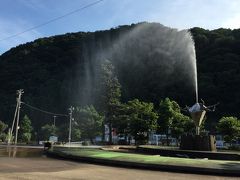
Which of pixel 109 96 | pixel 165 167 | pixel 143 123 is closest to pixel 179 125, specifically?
pixel 143 123

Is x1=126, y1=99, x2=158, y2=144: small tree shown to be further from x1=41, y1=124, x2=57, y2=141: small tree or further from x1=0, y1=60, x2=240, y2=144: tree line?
x1=41, y1=124, x2=57, y2=141: small tree

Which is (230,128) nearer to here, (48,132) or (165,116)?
(165,116)

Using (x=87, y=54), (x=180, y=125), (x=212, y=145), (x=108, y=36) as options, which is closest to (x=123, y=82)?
(x=87, y=54)

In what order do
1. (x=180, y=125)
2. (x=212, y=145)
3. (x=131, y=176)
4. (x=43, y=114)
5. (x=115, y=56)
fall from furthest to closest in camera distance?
(x=115, y=56) < (x=43, y=114) < (x=180, y=125) < (x=212, y=145) < (x=131, y=176)

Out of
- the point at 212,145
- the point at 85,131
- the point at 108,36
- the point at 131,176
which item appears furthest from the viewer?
the point at 108,36

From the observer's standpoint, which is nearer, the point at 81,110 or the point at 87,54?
the point at 81,110

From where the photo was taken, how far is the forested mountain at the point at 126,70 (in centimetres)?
10031

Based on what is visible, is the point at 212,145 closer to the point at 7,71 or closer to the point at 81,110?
the point at 81,110

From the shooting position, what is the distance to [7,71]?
12338 centimetres

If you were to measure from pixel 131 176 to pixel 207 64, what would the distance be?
307 feet

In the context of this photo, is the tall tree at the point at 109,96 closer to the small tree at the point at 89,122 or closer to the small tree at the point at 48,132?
the small tree at the point at 89,122

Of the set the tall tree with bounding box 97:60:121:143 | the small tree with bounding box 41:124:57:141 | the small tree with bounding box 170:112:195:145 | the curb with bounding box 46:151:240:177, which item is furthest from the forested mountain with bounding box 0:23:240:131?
the curb with bounding box 46:151:240:177

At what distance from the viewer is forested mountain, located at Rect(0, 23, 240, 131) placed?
10031 centimetres

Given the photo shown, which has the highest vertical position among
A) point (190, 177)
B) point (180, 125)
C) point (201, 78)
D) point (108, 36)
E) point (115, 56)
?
point (108, 36)
